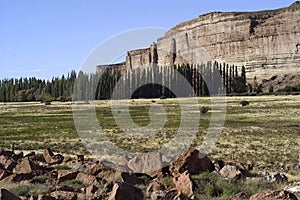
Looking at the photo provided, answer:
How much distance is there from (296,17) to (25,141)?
12494 cm

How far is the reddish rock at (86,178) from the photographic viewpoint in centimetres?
1149

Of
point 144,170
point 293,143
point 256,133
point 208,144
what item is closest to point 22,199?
point 144,170

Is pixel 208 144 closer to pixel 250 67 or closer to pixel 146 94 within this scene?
pixel 146 94

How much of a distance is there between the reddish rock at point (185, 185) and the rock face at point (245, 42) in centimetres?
11812

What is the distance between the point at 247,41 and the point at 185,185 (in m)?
143

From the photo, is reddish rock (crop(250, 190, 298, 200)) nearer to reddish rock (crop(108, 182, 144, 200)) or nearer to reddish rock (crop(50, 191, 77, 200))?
reddish rock (crop(108, 182, 144, 200))

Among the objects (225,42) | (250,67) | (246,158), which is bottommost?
(246,158)

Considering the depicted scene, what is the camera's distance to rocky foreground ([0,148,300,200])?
8.85 meters

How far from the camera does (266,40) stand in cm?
14188

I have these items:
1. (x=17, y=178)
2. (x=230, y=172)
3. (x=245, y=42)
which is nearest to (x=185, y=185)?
(x=230, y=172)

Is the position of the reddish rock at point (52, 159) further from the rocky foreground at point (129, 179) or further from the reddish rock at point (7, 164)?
the reddish rock at point (7, 164)

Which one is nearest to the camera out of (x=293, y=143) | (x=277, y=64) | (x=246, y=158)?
(x=246, y=158)

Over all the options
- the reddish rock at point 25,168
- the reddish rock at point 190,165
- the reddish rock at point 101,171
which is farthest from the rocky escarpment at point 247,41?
the reddish rock at point 25,168

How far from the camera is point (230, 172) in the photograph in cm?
1237
